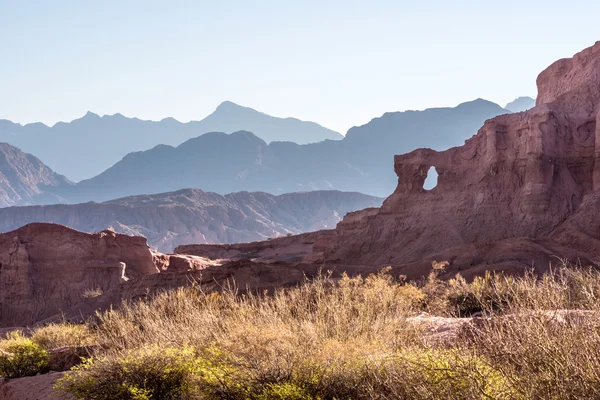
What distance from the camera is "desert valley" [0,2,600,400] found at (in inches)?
242

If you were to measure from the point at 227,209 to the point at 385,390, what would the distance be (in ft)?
393

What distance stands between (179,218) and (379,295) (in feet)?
354

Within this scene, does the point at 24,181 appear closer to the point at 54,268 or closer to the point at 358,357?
the point at 54,268

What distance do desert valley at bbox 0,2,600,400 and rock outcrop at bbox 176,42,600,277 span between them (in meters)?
0.11

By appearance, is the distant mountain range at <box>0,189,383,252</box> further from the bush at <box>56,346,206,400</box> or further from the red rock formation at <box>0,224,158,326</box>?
the bush at <box>56,346,206,400</box>

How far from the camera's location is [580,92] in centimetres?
3725

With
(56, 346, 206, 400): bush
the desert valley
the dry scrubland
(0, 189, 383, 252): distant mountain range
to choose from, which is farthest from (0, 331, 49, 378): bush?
(0, 189, 383, 252): distant mountain range

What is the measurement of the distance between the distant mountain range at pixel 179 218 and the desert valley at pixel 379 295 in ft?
160

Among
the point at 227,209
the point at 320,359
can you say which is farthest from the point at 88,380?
the point at 227,209

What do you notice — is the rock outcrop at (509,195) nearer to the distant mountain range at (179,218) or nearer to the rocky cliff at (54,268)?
the rocky cliff at (54,268)

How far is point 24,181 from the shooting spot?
6914 inches

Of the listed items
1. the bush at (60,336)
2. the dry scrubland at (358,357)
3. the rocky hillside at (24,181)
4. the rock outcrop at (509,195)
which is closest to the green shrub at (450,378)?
the dry scrubland at (358,357)

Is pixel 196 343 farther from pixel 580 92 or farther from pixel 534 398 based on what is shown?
pixel 580 92

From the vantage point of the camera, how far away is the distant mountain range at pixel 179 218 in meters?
113
